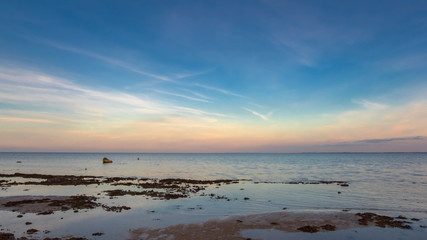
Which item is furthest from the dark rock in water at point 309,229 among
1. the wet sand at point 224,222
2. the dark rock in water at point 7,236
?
the dark rock in water at point 7,236

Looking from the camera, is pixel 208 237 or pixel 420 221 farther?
pixel 420 221

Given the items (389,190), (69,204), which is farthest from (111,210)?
(389,190)

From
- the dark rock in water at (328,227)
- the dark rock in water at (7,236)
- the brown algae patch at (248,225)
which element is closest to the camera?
the dark rock in water at (7,236)

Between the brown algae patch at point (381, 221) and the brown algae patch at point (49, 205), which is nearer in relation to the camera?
the brown algae patch at point (381, 221)

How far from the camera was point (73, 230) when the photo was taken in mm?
16938

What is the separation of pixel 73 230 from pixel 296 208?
1904 centimetres

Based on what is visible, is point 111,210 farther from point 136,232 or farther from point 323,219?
point 323,219

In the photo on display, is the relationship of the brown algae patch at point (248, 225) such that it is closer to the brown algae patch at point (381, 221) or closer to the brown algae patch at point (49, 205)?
the brown algae patch at point (381, 221)

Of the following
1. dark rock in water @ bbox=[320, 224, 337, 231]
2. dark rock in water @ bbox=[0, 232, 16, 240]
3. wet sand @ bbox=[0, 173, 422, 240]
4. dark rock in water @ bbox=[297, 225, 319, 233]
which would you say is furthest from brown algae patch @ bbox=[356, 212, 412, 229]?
dark rock in water @ bbox=[0, 232, 16, 240]

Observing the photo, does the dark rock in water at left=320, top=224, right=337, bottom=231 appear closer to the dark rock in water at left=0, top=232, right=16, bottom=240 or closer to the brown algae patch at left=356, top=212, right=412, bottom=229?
the brown algae patch at left=356, top=212, right=412, bottom=229

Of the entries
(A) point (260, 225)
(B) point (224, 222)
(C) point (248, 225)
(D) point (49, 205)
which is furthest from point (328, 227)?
(D) point (49, 205)

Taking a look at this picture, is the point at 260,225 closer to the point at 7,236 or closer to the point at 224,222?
the point at 224,222

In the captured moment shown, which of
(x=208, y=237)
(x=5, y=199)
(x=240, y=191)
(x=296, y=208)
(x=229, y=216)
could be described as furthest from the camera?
(x=240, y=191)

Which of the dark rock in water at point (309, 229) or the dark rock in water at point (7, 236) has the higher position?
the dark rock in water at point (7, 236)
